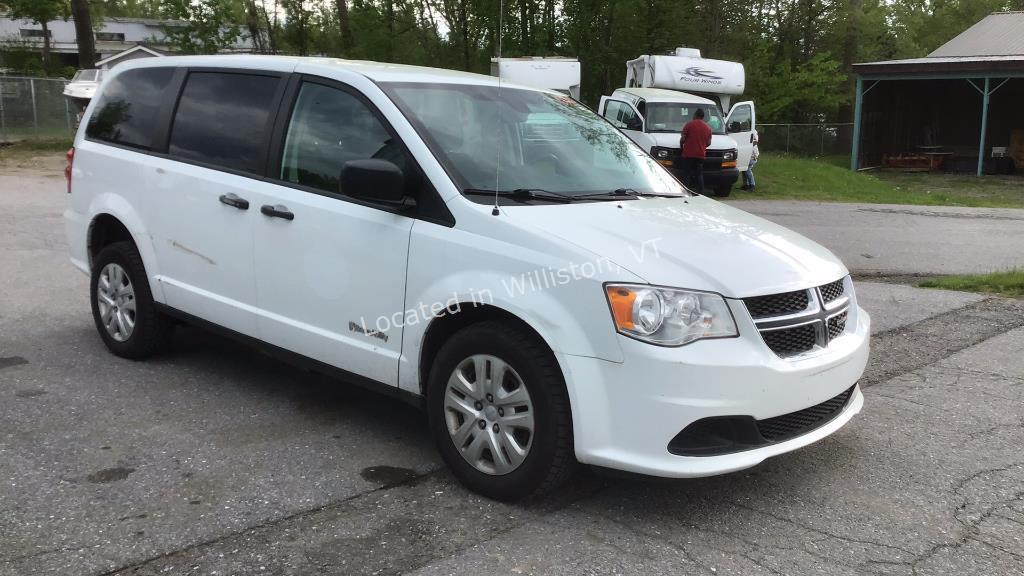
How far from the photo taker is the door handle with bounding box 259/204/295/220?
4.54 m

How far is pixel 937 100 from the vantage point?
113 ft

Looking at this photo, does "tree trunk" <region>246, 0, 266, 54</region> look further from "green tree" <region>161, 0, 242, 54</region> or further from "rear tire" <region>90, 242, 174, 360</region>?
"rear tire" <region>90, 242, 174, 360</region>

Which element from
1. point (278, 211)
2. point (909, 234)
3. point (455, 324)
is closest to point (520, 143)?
point (455, 324)

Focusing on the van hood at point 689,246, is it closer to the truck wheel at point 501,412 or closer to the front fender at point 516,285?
the front fender at point 516,285

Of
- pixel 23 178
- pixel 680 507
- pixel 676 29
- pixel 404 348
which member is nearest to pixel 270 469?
pixel 404 348

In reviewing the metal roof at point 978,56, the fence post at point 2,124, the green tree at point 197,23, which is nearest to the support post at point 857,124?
the metal roof at point 978,56

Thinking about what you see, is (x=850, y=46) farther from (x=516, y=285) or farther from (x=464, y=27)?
(x=516, y=285)

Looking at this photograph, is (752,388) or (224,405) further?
(224,405)

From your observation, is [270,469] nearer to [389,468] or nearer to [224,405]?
[389,468]

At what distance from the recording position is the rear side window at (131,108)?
560 centimetres

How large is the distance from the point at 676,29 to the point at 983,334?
35.6 meters

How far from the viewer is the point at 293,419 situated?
486 cm

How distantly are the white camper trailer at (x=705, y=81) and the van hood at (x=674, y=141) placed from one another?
126cm

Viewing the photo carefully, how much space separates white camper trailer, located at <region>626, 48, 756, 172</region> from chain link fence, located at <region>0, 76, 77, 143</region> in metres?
16.9
